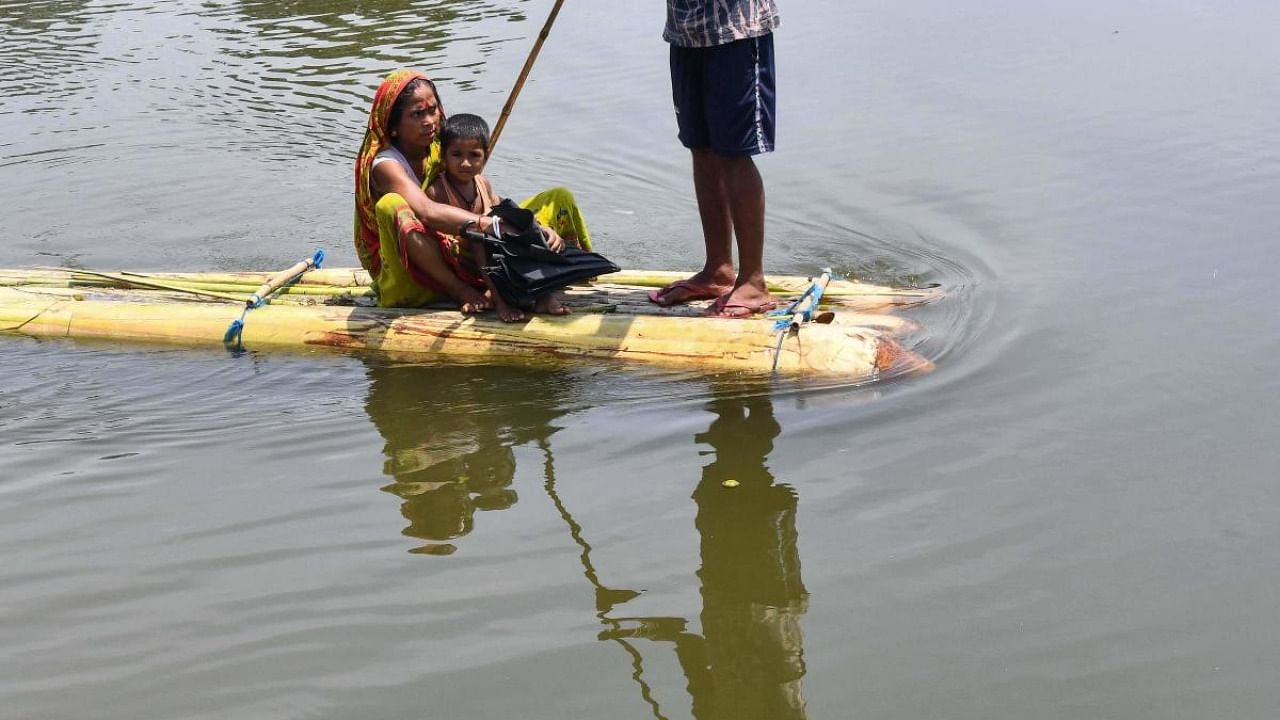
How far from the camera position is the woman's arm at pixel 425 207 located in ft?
16.6

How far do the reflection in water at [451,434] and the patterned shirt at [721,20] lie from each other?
136cm

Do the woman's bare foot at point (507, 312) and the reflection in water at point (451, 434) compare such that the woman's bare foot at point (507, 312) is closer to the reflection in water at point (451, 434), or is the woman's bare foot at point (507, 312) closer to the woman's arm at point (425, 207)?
the reflection in water at point (451, 434)

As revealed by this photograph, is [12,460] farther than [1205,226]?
No

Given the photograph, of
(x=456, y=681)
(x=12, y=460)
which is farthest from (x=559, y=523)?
(x=12, y=460)

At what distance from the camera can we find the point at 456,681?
10.6 ft

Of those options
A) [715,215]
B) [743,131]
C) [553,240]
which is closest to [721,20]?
[743,131]

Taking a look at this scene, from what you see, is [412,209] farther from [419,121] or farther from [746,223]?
[746,223]

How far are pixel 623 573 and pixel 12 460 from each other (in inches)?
89.2

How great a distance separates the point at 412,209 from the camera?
16.8 feet

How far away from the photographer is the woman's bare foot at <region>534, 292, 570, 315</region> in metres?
5.16

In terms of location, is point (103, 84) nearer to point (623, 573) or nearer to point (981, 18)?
point (981, 18)

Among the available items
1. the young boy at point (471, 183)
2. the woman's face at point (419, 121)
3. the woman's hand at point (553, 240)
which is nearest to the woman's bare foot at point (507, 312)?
the young boy at point (471, 183)

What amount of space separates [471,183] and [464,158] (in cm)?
19

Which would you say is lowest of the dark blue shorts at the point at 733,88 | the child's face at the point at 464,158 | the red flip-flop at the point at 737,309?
the red flip-flop at the point at 737,309
